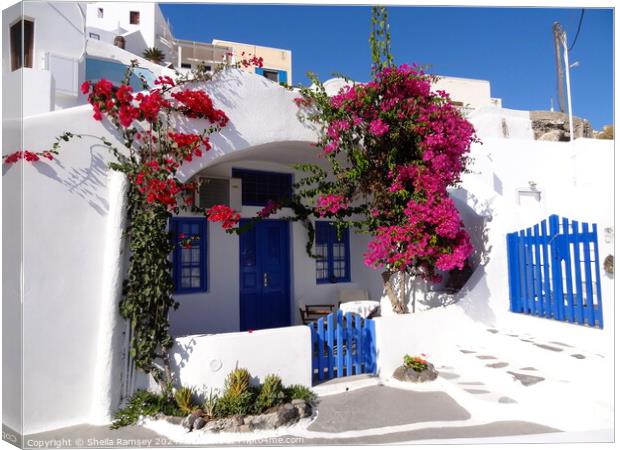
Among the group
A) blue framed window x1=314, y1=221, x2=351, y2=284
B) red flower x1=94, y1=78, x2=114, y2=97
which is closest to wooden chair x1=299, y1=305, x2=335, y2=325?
blue framed window x1=314, y1=221, x2=351, y2=284

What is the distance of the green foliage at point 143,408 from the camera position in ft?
15.5

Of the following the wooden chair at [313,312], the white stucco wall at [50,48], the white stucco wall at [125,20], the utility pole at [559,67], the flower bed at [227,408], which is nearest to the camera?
the flower bed at [227,408]

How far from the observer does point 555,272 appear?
245 inches

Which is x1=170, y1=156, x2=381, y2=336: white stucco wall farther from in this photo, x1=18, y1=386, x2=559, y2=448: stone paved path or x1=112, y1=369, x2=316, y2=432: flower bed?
x1=18, y1=386, x2=559, y2=448: stone paved path

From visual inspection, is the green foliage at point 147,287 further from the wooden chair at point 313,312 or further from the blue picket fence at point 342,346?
the wooden chair at point 313,312

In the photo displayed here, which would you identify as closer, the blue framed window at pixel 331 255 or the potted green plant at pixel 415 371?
the potted green plant at pixel 415 371

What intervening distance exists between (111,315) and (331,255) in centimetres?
578

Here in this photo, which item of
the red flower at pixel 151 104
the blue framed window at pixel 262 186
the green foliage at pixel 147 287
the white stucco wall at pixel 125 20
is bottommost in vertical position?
the green foliage at pixel 147 287

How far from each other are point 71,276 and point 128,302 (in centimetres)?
69

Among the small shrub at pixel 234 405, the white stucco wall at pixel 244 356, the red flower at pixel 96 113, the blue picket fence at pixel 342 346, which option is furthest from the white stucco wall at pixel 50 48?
the blue picket fence at pixel 342 346

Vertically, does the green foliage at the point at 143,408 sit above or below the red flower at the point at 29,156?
below

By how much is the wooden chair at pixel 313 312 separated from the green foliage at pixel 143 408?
398 cm

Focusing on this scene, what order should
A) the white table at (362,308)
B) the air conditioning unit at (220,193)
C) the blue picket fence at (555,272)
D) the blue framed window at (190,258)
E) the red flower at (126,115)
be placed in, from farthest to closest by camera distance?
the air conditioning unit at (220,193) → the blue framed window at (190,258) → the white table at (362,308) → the blue picket fence at (555,272) → the red flower at (126,115)

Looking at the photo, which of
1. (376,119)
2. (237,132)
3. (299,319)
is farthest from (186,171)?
(299,319)
